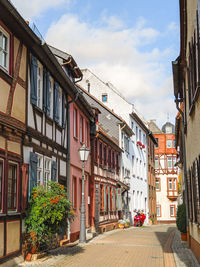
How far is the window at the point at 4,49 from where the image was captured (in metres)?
10.4

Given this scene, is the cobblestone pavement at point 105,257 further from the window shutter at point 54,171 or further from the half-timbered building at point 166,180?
the half-timbered building at point 166,180

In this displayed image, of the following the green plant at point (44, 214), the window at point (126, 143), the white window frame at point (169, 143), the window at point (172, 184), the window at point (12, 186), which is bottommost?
the green plant at point (44, 214)

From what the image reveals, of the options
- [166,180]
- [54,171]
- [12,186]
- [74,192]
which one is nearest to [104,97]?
[74,192]

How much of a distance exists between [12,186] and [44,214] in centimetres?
121

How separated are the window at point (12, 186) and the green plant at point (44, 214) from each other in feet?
2.42

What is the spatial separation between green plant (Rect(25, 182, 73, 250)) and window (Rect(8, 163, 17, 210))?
0.74 m

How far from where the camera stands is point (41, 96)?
44.4ft

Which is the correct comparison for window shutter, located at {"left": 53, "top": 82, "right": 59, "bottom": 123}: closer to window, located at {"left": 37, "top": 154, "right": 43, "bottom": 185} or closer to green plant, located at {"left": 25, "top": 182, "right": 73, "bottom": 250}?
window, located at {"left": 37, "top": 154, "right": 43, "bottom": 185}

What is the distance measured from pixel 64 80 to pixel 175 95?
452 cm

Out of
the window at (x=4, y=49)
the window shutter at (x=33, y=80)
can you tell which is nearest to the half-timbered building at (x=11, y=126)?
the window at (x=4, y=49)

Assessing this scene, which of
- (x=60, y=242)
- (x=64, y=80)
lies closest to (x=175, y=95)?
(x=64, y=80)

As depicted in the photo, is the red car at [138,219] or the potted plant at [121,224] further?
the red car at [138,219]

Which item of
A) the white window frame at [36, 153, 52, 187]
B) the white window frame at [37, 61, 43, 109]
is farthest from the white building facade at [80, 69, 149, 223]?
the white window frame at [37, 61, 43, 109]

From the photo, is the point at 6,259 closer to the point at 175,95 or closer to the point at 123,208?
the point at 175,95
